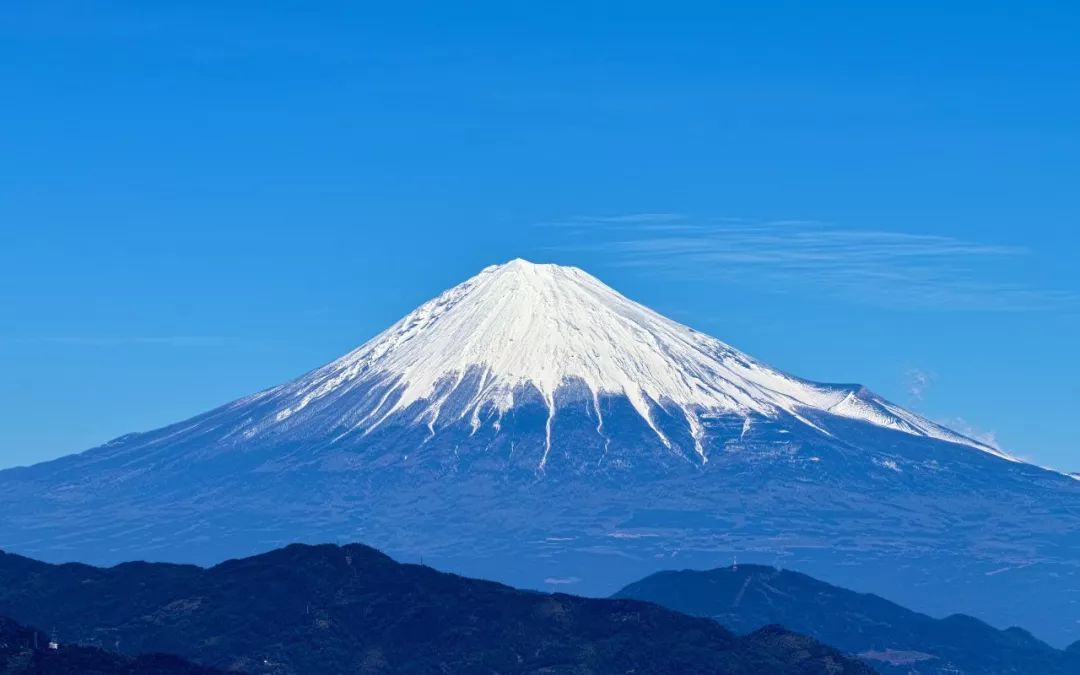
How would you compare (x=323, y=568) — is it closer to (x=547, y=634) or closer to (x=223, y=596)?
(x=223, y=596)

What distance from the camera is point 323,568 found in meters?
177

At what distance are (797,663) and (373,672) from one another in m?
30.5

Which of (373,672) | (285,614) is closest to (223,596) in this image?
(285,614)

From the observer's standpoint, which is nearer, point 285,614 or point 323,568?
point 285,614

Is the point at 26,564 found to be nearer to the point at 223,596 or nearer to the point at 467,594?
the point at 223,596

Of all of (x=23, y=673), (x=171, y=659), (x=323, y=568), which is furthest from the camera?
(x=323, y=568)

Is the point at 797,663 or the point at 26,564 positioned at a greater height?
the point at 26,564

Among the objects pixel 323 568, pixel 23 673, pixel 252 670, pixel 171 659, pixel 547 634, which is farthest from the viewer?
pixel 323 568

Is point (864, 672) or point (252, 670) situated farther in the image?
point (864, 672)

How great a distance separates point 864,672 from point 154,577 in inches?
2063

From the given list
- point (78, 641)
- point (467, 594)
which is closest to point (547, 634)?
point (467, 594)

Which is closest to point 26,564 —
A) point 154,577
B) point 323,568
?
point 154,577

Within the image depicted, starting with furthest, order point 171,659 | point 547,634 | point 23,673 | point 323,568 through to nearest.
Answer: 1. point 323,568
2. point 547,634
3. point 171,659
4. point 23,673

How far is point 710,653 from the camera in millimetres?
166625
